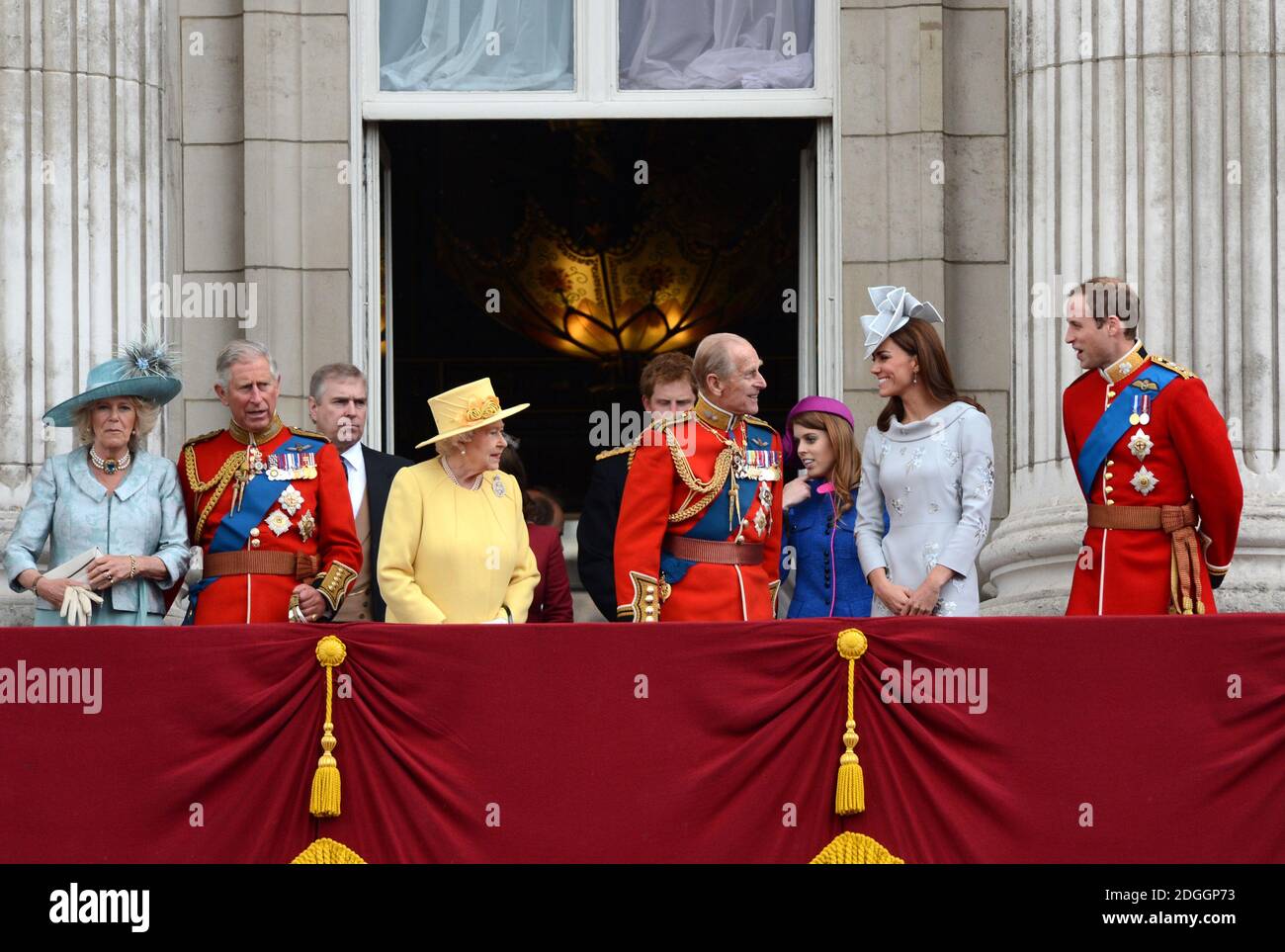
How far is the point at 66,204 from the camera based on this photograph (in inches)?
507

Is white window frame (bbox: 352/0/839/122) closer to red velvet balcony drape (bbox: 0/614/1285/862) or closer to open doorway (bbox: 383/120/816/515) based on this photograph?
open doorway (bbox: 383/120/816/515)

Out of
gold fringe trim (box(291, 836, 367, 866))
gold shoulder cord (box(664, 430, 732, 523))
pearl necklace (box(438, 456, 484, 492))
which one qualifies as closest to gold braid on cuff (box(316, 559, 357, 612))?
pearl necklace (box(438, 456, 484, 492))

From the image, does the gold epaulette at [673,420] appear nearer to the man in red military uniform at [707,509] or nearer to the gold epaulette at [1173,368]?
the man in red military uniform at [707,509]

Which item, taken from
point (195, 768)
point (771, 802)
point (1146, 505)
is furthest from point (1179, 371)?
point (195, 768)

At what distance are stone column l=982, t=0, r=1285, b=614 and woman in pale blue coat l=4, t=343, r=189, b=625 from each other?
4.06 meters

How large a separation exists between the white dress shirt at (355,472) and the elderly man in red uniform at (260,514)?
49 cm

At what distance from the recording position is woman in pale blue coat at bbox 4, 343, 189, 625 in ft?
33.9

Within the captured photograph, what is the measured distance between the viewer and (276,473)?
10531mm

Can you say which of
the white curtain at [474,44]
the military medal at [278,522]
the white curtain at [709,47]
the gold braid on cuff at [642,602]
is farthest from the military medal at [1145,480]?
the white curtain at [474,44]

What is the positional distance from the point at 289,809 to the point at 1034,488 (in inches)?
179

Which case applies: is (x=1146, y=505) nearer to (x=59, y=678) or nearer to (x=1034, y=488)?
(x=1034, y=488)

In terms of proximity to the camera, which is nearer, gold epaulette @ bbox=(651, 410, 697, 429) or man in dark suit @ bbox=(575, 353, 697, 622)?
gold epaulette @ bbox=(651, 410, 697, 429)

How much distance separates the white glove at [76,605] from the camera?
33.6 ft

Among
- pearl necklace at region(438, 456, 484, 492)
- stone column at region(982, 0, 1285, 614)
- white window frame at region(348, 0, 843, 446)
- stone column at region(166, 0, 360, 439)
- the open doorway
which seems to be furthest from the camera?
the open doorway
